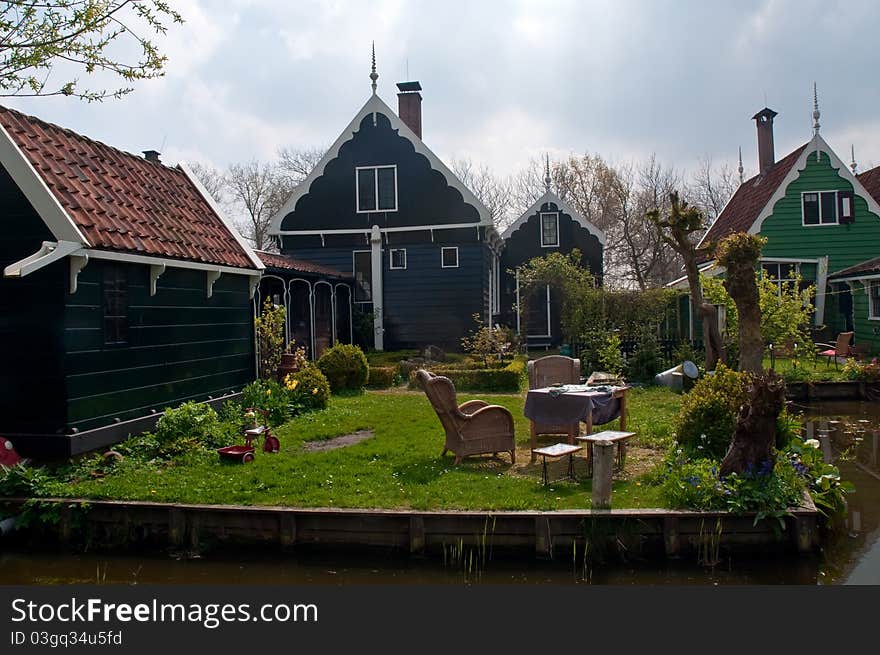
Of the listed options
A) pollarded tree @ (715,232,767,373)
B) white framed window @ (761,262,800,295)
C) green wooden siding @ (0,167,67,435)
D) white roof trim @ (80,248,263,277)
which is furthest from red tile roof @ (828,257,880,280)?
green wooden siding @ (0,167,67,435)

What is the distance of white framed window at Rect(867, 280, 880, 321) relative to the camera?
19578mm

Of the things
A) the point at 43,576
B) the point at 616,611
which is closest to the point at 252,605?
the point at 43,576

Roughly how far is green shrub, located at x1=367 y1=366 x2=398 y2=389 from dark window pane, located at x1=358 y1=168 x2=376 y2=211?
6.58m

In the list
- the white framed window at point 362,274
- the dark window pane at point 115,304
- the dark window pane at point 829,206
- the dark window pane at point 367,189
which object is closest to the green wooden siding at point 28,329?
the dark window pane at point 115,304

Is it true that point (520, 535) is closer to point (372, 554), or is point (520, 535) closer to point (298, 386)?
point (372, 554)

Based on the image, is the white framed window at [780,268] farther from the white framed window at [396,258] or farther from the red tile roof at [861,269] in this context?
the white framed window at [396,258]

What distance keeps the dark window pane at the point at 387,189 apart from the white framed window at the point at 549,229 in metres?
7.69

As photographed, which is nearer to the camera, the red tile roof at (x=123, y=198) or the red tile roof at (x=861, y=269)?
the red tile roof at (x=123, y=198)

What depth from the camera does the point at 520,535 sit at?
22.1ft

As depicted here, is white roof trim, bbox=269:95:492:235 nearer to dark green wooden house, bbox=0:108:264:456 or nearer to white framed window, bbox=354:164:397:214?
white framed window, bbox=354:164:397:214

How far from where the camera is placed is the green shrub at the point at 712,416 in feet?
27.3

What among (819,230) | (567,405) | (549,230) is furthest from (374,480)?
(819,230)

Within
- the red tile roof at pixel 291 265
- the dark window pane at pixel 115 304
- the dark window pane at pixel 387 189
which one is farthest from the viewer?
the dark window pane at pixel 387 189

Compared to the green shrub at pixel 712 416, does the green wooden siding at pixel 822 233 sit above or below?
above
